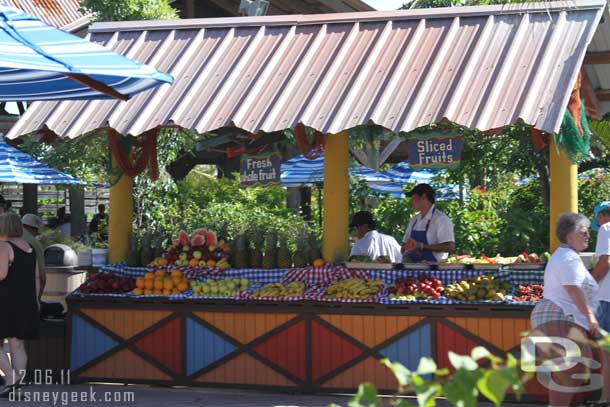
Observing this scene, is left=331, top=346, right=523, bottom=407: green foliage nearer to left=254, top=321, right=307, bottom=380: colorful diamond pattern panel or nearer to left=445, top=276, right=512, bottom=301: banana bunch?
left=445, top=276, right=512, bottom=301: banana bunch

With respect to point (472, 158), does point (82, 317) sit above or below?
below

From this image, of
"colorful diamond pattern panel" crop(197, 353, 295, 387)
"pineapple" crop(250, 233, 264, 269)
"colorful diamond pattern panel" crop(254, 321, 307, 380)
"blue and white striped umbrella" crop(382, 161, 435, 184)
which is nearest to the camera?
"colorful diamond pattern panel" crop(254, 321, 307, 380)

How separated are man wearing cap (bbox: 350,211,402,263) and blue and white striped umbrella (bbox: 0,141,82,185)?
243 inches

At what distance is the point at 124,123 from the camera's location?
363 inches

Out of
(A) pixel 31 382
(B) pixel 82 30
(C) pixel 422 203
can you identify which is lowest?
(A) pixel 31 382

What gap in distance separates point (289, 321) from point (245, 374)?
0.69 metres

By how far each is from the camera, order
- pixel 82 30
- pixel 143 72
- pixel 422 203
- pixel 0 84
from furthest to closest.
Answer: pixel 82 30
pixel 422 203
pixel 0 84
pixel 143 72

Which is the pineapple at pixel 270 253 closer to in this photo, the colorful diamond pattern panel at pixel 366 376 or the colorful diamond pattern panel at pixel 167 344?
the colorful diamond pattern panel at pixel 167 344

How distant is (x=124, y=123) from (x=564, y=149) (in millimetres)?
4106

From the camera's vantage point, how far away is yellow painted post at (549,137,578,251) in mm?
8633

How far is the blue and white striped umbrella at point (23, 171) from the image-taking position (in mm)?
14102

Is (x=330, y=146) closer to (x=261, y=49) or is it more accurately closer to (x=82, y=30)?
(x=261, y=49)

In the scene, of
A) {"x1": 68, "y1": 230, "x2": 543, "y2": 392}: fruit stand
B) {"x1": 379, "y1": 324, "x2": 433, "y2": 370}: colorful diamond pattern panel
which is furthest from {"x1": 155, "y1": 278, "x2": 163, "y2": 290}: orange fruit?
{"x1": 379, "y1": 324, "x2": 433, "y2": 370}: colorful diamond pattern panel

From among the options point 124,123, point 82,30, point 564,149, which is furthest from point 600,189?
point 82,30
